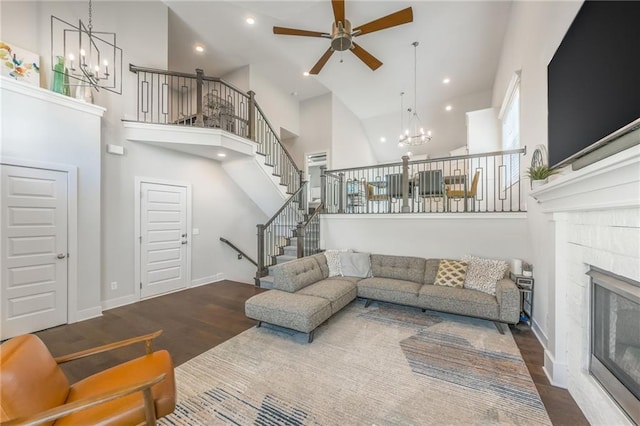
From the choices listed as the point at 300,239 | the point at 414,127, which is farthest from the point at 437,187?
the point at 414,127

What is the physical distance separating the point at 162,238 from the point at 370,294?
408 cm

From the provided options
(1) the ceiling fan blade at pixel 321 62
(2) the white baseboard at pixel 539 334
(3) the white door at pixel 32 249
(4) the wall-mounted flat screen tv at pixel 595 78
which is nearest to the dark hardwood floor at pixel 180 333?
(2) the white baseboard at pixel 539 334

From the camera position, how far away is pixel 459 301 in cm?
322

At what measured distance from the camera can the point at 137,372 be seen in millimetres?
1644

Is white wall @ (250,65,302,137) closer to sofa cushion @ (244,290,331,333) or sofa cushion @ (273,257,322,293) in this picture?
sofa cushion @ (273,257,322,293)

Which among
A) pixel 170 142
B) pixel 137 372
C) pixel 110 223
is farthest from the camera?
pixel 170 142

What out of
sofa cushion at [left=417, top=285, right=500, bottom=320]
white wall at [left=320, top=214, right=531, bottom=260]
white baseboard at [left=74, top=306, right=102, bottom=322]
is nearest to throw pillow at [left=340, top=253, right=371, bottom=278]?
white wall at [left=320, top=214, right=531, bottom=260]

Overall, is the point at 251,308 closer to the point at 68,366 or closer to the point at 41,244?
the point at 68,366

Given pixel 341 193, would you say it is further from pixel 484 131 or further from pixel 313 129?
pixel 484 131

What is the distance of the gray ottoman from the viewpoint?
281cm

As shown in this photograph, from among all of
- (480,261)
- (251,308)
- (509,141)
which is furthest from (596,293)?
(509,141)

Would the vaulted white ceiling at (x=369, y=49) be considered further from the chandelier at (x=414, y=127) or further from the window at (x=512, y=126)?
the window at (x=512, y=126)

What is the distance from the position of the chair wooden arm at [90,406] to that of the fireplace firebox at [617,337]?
2.69 m

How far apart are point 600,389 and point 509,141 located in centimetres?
457
